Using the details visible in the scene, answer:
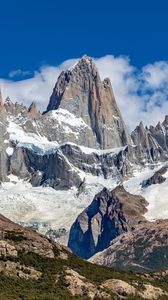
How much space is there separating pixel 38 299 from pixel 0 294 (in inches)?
371

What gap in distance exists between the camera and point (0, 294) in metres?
197

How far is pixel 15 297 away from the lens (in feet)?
647

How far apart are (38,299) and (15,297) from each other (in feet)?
18.8

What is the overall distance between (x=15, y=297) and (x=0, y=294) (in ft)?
12.2

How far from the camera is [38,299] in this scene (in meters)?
198
